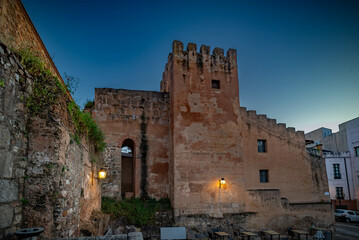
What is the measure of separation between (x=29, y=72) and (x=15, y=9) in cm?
290

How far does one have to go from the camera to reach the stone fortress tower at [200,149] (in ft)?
44.8

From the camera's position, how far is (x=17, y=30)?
6859mm

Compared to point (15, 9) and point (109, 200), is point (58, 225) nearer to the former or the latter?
point (15, 9)

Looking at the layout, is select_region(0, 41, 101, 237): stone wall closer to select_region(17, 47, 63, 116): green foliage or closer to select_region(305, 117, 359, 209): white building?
select_region(17, 47, 63, 116): green foliage

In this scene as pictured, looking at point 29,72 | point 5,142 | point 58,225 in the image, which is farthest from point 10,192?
point 29,72

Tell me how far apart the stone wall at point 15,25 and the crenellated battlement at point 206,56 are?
8108 millimetres

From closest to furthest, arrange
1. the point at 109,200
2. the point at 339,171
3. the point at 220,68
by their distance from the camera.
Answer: the point at 109,200 → the point at 220,68 → the point at 339,171

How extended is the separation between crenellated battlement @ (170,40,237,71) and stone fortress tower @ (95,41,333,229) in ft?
0.20

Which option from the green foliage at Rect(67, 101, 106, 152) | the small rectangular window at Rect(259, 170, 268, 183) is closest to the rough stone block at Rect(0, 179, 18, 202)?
the green foliage at Rect(67, 101, 106, 152)

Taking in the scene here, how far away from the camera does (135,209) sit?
12.6 meters

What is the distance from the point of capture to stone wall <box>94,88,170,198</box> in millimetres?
13672

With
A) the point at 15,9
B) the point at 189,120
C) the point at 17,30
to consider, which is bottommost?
the point at 189,120

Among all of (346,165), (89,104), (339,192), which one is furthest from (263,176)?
(346,165)

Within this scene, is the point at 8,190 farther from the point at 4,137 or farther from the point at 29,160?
the point at 4,137
